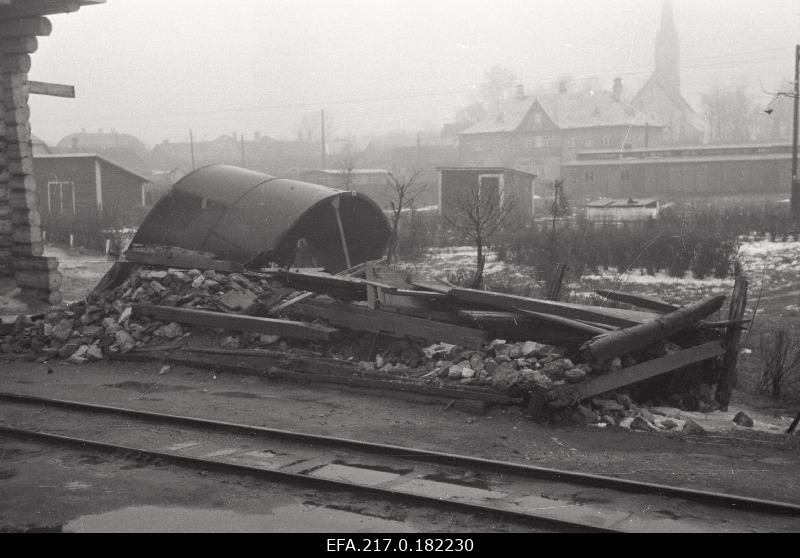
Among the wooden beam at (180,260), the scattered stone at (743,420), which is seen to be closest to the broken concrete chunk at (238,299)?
the wooden beam at (180,260)

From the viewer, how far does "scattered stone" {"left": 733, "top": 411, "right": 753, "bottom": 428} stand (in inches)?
350

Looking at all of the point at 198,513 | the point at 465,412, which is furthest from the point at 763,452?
the point at 198,513

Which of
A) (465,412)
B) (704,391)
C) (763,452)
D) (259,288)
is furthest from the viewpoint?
(259,288)

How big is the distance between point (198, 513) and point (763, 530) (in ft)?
12.4

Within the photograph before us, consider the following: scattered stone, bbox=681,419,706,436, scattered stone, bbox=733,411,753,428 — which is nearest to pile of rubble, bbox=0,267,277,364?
scattered stone, bbox=681,419,706,436

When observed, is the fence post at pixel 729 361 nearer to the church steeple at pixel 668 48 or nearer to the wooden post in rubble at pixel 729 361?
the wooden post in rubble at pixel 729 361

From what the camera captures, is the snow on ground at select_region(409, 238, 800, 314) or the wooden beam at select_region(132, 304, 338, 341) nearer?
the wooden beam at select_region(132, 304, 338, 341)

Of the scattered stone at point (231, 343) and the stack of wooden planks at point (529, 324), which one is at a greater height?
the stack of wooden planks at point (529, 324)

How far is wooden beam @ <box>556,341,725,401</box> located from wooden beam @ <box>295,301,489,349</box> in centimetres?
160

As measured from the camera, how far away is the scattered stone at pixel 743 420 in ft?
29.1

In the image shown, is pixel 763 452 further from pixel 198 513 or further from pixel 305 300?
pixel 305 300

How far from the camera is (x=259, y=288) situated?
12914 mm

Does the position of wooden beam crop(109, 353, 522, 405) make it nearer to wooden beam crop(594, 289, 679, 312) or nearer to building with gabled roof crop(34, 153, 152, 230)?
wooden beam crop(594, 289, 679, 312)

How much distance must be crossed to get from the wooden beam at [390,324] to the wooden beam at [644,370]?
1.60m
